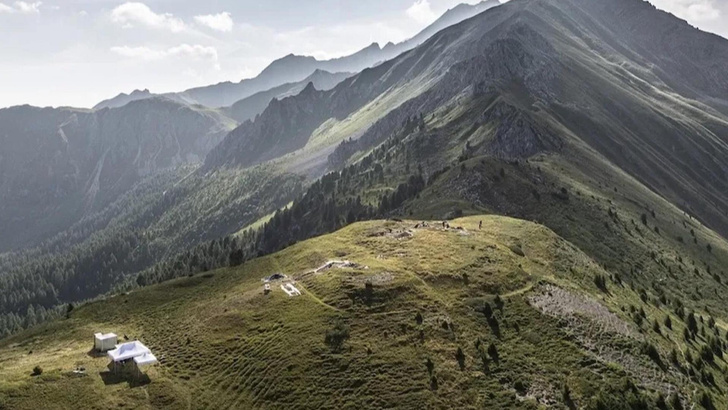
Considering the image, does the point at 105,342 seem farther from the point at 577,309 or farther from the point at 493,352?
the point at 577,309

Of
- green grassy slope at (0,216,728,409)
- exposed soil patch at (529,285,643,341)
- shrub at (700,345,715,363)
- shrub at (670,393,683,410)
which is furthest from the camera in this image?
shrub at (700,345,715,363)

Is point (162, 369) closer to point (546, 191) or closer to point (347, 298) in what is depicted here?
point (347, 298)

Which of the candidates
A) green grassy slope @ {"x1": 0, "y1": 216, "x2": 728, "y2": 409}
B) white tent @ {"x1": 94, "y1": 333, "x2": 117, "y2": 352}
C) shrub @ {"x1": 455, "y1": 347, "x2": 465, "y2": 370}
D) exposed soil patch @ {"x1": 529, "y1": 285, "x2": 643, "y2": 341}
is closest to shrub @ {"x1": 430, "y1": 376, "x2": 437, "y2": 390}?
green grassy slope @ {"x1": 0, "y1": 216, "x2": 728, "y2": 409}

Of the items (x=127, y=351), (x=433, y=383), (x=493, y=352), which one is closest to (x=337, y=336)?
(x=433, y=383)

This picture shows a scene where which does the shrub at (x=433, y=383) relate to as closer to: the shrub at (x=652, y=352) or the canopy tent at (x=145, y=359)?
the shrub at (x=652, y=352)

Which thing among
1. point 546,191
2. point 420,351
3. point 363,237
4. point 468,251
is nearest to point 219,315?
point 420,351

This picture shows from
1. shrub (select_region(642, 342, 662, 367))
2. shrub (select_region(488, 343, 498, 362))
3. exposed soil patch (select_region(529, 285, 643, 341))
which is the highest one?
shrub (select_region(488, 343, 498, 362))

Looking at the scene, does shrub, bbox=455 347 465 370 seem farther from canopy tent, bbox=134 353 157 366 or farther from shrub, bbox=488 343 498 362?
canopy tent, bbox=134 353 157 366

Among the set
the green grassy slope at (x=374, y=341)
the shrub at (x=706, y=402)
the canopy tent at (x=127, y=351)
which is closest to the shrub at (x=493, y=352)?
the green grassy slope at (x=374, y=341)
